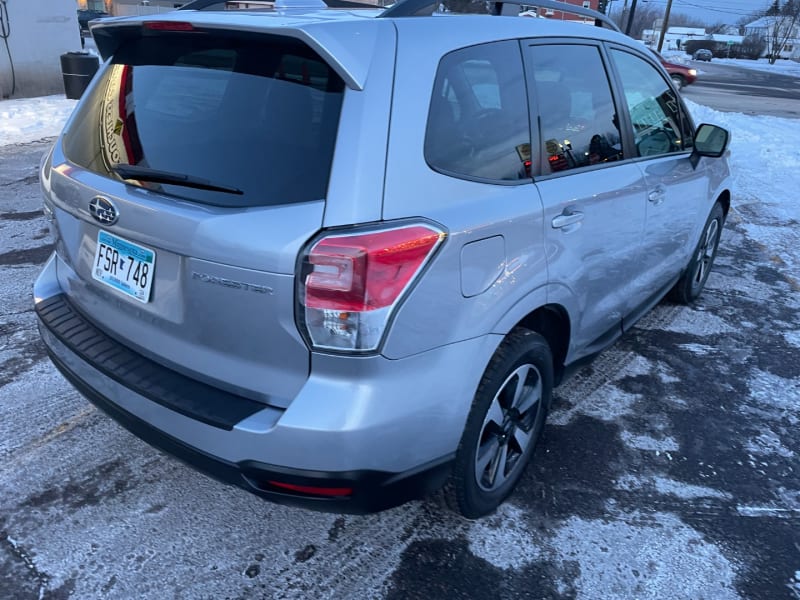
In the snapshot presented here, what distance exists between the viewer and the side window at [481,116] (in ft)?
7.11

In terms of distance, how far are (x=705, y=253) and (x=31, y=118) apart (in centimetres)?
1070

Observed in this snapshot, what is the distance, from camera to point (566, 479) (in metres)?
2.97

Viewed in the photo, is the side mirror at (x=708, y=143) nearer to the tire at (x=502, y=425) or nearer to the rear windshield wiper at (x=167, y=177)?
the tire at (x=502, y=425)

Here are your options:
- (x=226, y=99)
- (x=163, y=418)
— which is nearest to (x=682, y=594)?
(x=163, y=418)

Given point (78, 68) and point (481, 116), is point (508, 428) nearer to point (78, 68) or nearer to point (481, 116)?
point (481, 116)

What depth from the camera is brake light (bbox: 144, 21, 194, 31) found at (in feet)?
7.30

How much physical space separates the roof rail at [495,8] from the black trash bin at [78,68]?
1091 centimetres

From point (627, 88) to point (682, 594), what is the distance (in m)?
2.40

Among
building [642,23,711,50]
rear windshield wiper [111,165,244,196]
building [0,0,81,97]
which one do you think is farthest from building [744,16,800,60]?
rear windshield wiper [111,165,244,196]

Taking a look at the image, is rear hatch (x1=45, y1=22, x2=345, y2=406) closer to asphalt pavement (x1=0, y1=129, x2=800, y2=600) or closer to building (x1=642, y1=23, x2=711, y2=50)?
asphalt pavement (x1=0, y1=129, x2=800, y2=600)

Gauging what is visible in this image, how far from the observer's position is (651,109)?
12.3 ft

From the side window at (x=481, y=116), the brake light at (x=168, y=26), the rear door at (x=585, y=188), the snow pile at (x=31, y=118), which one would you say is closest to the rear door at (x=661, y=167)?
the rear door at (x=585, y=188)

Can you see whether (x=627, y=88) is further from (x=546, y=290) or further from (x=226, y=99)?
(x=226, y=99)

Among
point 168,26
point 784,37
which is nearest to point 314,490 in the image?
point 168,26
